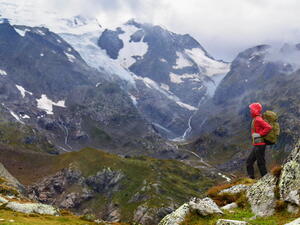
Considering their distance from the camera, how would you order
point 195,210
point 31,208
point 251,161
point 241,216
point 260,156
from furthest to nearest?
point 31,208 → point 251,161 → point 260,156 → point 195,210 → point 241,216

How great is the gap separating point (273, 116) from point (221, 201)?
741 centimetres

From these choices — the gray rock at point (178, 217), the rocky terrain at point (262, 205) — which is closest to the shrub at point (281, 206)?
the rocky terrain at point (262, 205)

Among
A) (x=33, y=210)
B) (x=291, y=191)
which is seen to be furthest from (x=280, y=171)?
(x=33, y=210)

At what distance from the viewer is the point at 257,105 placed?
2795 centimetres

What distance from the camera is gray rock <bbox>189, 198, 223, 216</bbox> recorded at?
923 inches

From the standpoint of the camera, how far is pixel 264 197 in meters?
23.6

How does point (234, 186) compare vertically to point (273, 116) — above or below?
below

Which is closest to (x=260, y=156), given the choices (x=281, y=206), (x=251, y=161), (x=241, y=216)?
(x=251, y=161)

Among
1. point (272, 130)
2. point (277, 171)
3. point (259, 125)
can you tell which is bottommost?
point (277, 171)

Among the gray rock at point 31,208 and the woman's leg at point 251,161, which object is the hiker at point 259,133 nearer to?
the woman's leg at point 251,161

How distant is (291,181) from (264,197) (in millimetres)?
2258

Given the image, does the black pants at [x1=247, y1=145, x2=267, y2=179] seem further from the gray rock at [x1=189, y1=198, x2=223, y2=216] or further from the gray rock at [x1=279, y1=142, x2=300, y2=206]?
the gray rock at [x1=189, y1=198, x2=223, y2=216]

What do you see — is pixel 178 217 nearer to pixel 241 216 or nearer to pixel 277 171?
pixel 241 216

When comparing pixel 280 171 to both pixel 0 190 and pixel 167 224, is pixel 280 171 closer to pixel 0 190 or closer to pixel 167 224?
pixel 167 224
